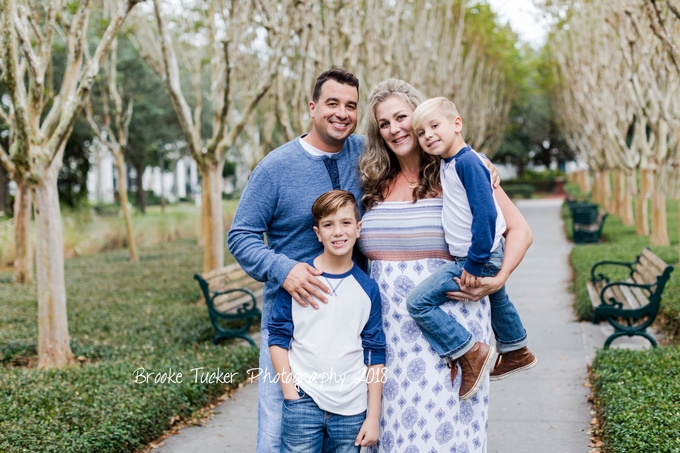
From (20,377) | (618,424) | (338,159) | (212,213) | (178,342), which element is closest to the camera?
(338,159)

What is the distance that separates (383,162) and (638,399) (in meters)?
2.77

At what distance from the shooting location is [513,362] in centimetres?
323

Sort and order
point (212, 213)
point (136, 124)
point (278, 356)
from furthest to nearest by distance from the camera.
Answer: point (136, 124) < point (212, 213) < point (278, 356)

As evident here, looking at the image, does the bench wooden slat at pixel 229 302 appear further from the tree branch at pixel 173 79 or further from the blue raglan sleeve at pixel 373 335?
the blue raglan sleeve at pixel 373 335

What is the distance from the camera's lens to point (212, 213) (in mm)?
9609

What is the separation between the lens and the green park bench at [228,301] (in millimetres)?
7270

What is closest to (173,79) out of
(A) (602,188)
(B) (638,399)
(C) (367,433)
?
(B) (638,399)

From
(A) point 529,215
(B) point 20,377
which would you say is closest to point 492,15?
(A) point 529,215

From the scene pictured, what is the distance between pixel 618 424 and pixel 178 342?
4664 mm

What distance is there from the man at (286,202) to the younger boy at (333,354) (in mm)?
136

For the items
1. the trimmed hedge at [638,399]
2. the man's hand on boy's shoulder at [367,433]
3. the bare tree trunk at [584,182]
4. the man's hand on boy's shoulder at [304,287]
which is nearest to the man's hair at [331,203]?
the man's hand on boy's shoulder at [304,287]

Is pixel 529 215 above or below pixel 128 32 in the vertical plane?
below

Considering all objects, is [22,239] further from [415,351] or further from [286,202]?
[415,351]

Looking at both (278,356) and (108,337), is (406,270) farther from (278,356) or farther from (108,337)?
(108,337)
